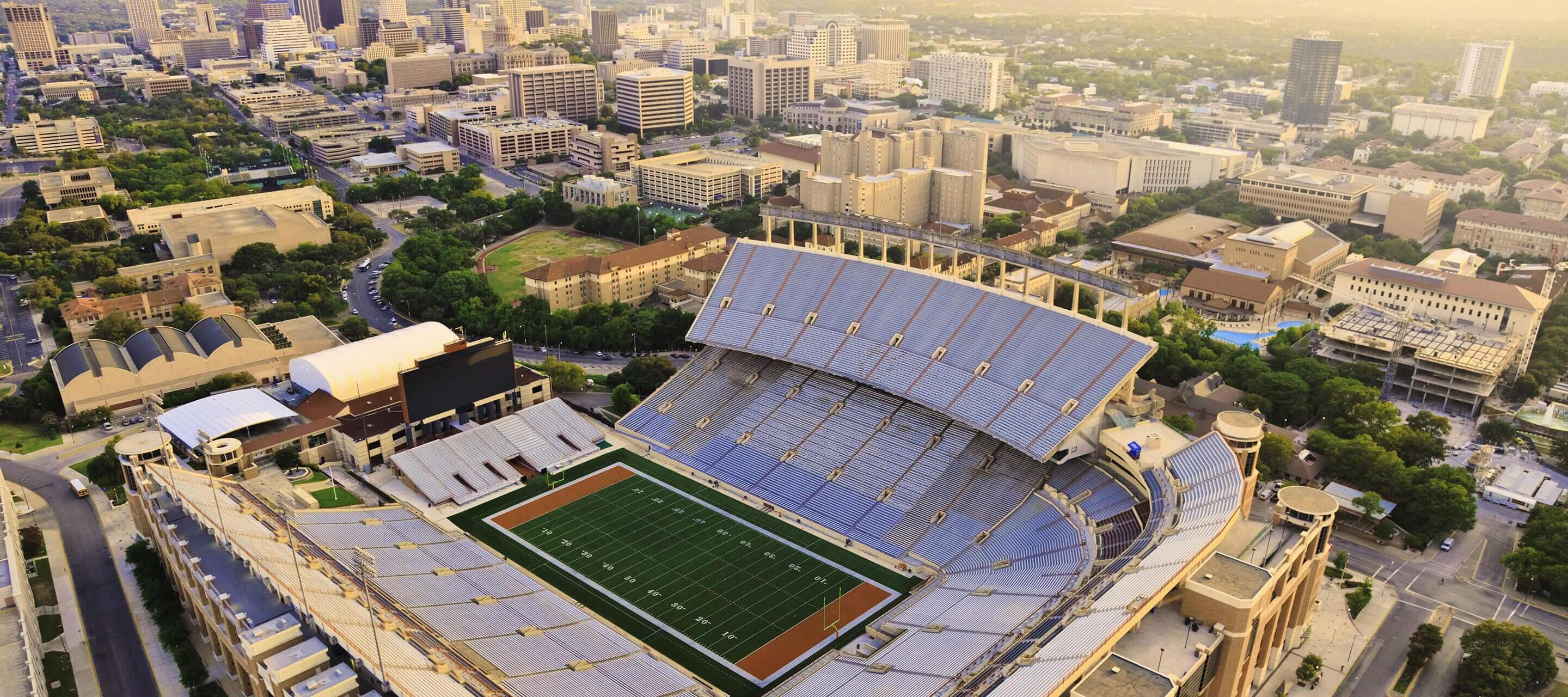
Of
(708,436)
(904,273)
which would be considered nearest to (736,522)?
(708,436)

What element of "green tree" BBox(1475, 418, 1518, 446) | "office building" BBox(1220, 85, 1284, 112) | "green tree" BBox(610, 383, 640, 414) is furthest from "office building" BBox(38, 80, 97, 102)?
"office building" BBox(1220, 85, 1284, 112)

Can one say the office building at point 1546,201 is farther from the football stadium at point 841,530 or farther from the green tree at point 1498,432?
Result: the football stadium at point 841,530

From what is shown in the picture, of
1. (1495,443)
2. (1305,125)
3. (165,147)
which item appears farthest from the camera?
(1305,125)

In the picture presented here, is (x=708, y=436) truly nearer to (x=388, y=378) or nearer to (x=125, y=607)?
(x=388, y=378)

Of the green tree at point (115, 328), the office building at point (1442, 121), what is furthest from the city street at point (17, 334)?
the office building at point (1442, 121)

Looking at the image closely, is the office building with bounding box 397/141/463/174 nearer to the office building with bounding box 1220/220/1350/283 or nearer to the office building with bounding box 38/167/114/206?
the office building with bounding box 38/167/114/206
